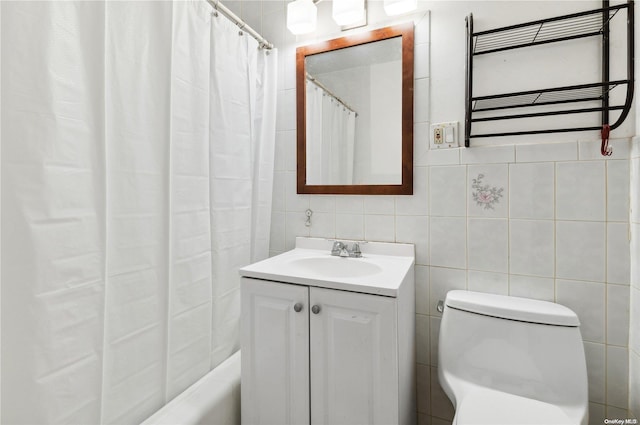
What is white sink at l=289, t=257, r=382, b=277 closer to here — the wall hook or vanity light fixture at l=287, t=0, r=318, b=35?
the wall hook

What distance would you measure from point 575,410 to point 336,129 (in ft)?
4.47

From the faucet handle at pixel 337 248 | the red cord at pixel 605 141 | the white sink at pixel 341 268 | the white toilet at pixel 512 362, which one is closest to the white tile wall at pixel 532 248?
the white toilet at pixel 512 362

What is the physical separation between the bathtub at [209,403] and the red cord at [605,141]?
1569mm

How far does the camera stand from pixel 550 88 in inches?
45.2

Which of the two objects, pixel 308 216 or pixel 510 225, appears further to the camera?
pixel 308 216

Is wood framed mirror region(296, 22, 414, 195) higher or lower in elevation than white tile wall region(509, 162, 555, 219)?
higher

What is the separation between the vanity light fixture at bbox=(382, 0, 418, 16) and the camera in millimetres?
1273

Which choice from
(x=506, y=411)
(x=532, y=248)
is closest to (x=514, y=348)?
(x=506, y=411)

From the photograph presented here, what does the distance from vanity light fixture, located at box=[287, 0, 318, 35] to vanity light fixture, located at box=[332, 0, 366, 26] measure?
11 centimetres

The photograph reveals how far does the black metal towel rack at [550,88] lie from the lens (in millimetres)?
1022

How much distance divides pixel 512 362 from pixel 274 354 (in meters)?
0.82

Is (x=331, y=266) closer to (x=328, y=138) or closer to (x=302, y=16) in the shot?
(x=328, y=138)

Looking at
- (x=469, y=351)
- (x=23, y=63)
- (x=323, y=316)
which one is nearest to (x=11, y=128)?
(x=23, y=63)

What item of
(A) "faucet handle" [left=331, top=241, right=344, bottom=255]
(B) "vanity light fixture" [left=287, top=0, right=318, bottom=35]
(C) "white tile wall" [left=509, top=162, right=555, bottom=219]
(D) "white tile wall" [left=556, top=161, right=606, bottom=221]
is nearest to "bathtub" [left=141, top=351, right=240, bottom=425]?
(A) "faucet handle" [left=331, top=241, right=344, bottom=255]
